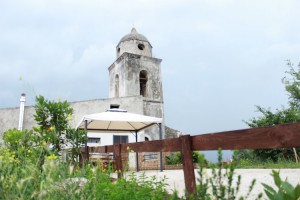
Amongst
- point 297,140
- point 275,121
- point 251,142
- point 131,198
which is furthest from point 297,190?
point 275,121

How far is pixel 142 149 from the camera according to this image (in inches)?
163

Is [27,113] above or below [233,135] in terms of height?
above

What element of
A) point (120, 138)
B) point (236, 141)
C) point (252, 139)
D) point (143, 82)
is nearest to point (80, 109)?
point (120, 138)

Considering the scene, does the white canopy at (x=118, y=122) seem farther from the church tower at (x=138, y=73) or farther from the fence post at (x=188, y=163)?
the church tower at (x=138, y=73)

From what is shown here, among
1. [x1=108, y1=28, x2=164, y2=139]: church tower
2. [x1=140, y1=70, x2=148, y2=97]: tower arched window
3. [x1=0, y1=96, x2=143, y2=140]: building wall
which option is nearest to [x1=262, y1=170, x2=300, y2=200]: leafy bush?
[x1=0, y1=96, x2=143, y2=140]: building wall

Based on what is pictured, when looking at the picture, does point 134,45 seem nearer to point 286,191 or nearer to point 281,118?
point 281,118

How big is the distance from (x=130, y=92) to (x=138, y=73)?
1.58 m

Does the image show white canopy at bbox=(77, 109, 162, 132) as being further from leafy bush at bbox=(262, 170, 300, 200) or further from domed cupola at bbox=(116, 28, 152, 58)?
domed cupola at bbox=(116, 28, 152, 58)

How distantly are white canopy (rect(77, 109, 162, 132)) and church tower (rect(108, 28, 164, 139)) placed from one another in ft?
23.4

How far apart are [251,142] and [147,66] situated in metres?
19.2

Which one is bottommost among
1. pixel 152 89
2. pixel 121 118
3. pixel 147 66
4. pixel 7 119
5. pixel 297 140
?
pixel 297 140

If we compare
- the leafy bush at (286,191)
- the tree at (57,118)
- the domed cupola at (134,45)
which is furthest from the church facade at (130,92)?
the leafy bush at (286,191)

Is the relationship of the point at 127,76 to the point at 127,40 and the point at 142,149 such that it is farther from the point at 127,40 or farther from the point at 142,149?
the point at 142,149

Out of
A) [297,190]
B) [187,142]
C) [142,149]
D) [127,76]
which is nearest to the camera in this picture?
[297,190]
